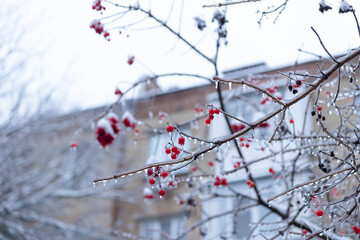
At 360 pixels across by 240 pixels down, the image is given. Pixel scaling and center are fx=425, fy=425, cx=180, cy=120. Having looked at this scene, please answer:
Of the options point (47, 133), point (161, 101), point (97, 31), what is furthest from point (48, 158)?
point (97, 31)

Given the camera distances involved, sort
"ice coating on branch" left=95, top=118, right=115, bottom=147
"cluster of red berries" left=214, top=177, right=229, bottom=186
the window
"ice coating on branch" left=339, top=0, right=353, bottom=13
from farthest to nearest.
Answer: the window → "cluster of red berries" left=214, top=177, right=229, bottom=186 → "ice coating on branch" left=95, top=118, right=115, bottom=147 → "ice coating on branch" left=339, top=0, right=353, bottom=13

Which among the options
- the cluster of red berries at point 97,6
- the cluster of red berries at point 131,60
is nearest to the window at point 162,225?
the cluster of red berries at point 131,60

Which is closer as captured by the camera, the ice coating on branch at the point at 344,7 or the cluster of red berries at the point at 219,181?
the ice coating on branch at the point at 344,7

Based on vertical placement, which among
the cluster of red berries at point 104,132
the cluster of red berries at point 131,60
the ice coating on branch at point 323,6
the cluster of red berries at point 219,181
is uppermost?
the cluster of red berries at point 131,60

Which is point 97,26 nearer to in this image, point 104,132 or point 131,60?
point 131,60

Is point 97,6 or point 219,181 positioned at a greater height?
point 97,6

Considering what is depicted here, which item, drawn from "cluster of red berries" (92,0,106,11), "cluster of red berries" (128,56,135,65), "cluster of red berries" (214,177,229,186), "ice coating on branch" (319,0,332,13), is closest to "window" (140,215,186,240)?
"cluster of red berries" (214,177,229,186)

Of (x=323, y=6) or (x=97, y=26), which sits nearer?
(x=323, y=6)

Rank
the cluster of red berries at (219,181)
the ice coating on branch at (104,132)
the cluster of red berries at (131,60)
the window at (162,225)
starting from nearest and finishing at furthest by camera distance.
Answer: the ice coating on branch at (104,132), the cluster of red berries at (219,181), the cluster of red berries at (131,60), the window at (162,225)

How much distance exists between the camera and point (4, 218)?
26.0ft

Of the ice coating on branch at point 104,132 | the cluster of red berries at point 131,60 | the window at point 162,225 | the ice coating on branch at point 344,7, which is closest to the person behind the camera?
the ice coating on branch at point 344,7

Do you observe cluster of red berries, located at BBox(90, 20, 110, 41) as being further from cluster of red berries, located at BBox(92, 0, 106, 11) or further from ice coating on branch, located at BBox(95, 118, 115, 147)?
ice coating on branch, located at BBox(95, 118, 115, 147)

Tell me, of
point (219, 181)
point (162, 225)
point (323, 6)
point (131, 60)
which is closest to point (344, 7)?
point (323, 6)

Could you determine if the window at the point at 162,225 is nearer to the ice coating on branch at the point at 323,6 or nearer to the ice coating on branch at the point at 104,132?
the ice coating on branch at the point at 104,132
